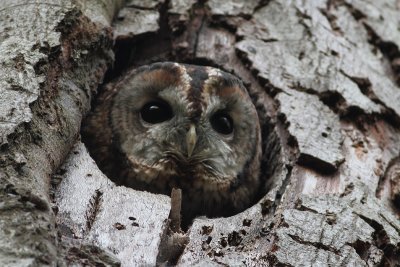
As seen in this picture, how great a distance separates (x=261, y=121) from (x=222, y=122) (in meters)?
0.21

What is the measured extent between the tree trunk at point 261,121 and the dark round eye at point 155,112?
14.2 inches

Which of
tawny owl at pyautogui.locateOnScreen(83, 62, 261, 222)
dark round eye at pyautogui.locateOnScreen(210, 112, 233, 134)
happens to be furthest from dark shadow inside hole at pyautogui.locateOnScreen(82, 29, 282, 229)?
dark round eye at pyautogui.locateOnScreen(210, 112, 233, 134)

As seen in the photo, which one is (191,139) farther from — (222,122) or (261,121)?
(261,121)

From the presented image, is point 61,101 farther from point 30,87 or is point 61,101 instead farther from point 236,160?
point 236,160

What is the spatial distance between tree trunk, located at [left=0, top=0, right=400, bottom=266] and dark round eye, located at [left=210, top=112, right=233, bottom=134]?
20 cm

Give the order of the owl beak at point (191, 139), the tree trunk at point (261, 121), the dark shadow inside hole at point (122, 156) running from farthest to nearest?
1. the dark shadow inside hole at point (122, 156)
2. the owl beak at point (191, 139)
3. the tree trunk at point (261, 121)

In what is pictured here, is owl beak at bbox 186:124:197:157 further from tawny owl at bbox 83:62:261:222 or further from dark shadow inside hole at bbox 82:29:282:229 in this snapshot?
dark shadow inside hole at bbox 82:29:282:229

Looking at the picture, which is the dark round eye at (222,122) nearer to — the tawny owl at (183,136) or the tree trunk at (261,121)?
the tawny owl at (183,136)

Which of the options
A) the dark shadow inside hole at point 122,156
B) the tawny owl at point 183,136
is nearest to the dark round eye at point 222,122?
the tawny owl at point 183,136

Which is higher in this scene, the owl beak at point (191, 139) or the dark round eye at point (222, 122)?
the dark round eye at point (222, 122)

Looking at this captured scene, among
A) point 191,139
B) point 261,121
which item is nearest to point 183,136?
point 191,139

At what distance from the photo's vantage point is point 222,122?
3818 millimetres

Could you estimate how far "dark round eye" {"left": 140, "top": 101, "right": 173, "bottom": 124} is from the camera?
3721mm

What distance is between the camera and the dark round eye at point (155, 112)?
146 inches
